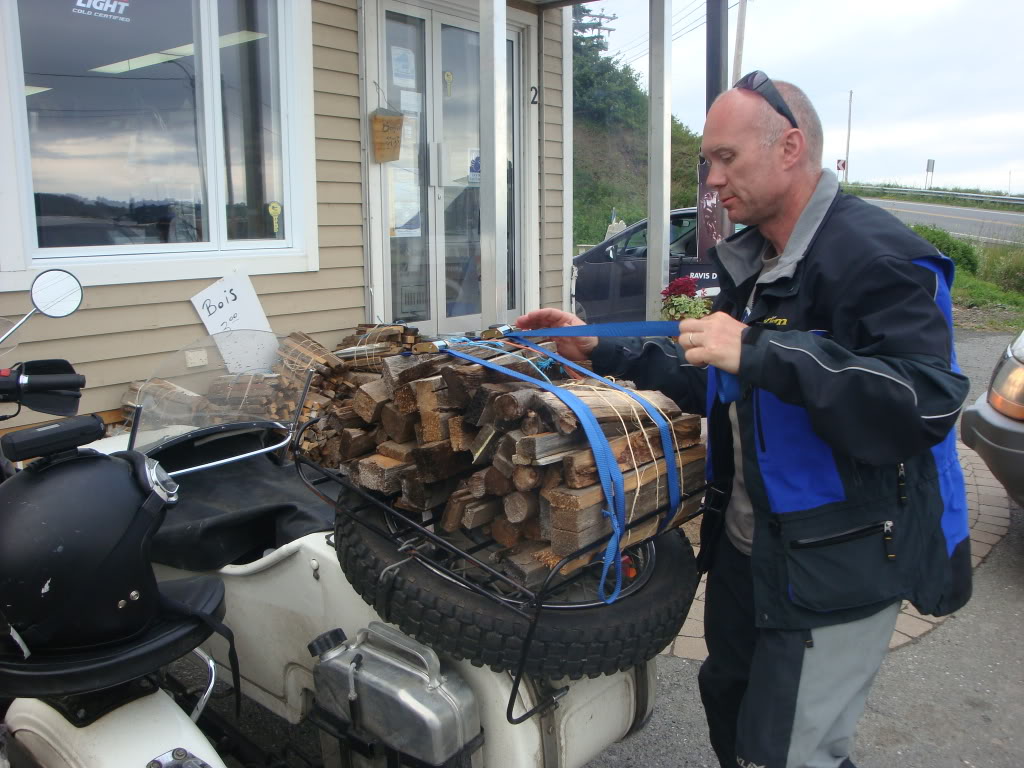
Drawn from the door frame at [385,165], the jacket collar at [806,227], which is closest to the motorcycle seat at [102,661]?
the jacket collar at [806,227]

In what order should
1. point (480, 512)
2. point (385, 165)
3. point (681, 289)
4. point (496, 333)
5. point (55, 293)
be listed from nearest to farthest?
1. point (480, 512)
2. point (55, 293)
3. point (496, 333)
4. point (385, 165)
5. point (681, 289)

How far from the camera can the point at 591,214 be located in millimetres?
18328

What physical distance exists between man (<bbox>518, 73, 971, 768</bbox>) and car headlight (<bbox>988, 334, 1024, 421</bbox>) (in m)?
2.73

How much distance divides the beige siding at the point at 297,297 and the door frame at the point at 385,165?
3.2 inches

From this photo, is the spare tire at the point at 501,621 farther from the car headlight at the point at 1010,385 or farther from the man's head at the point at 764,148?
the car headlight at the point at 1010,385

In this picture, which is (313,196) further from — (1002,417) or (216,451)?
(1002,417)

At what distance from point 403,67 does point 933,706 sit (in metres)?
5.50

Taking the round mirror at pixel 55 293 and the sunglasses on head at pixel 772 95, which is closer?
the sunglasses on head at pixel 772 95

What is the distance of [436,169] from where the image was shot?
6.77m

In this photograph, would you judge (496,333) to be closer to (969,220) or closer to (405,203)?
(405,203)

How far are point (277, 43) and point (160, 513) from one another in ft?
15.1

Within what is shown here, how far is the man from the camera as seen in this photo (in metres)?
1.63

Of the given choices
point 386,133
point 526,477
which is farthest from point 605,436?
point 386,133

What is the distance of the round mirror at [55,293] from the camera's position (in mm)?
2230
